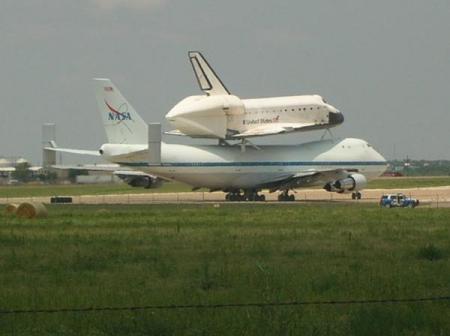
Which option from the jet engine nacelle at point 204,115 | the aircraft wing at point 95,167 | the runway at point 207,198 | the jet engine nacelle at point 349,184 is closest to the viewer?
the runway at point 207,198

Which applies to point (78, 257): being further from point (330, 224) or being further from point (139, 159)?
point (139, 159)

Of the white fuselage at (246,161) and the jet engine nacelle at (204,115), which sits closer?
the white fuselage at (246,161)

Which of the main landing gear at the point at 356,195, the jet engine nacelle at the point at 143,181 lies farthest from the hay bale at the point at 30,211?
the main landing gear at the point at 356,195

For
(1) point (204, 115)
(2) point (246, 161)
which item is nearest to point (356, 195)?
(2) point (246, 161)

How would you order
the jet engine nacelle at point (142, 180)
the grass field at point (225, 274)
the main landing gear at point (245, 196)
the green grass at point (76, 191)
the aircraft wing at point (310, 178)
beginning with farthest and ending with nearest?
the green grass at point (76, 191), the jet engine nacelle at point (142, 180), the main landing gear at point (245, 196), the aircraft wing at point (310, 178), the grass field at point (225, 274)

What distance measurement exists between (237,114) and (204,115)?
2.75m

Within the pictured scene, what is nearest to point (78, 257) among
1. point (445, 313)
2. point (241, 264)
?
point (241, 264)

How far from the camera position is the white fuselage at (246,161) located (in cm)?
7469

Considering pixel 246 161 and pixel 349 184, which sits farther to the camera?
pixel 246 161

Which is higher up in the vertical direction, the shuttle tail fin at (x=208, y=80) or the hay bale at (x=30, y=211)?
the shuttle tail fin at (x=208, y=80)

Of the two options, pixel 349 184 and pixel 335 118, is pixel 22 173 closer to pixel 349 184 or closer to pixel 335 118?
pixel 335 118

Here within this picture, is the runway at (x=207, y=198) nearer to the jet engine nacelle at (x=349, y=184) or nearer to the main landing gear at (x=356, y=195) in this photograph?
the main landing gear at (x=356, y=195)

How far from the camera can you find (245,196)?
79812 mm

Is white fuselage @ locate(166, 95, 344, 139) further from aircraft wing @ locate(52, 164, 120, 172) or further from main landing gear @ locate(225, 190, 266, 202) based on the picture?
aircraft wing @ locate(52, 164, 120, 172)
